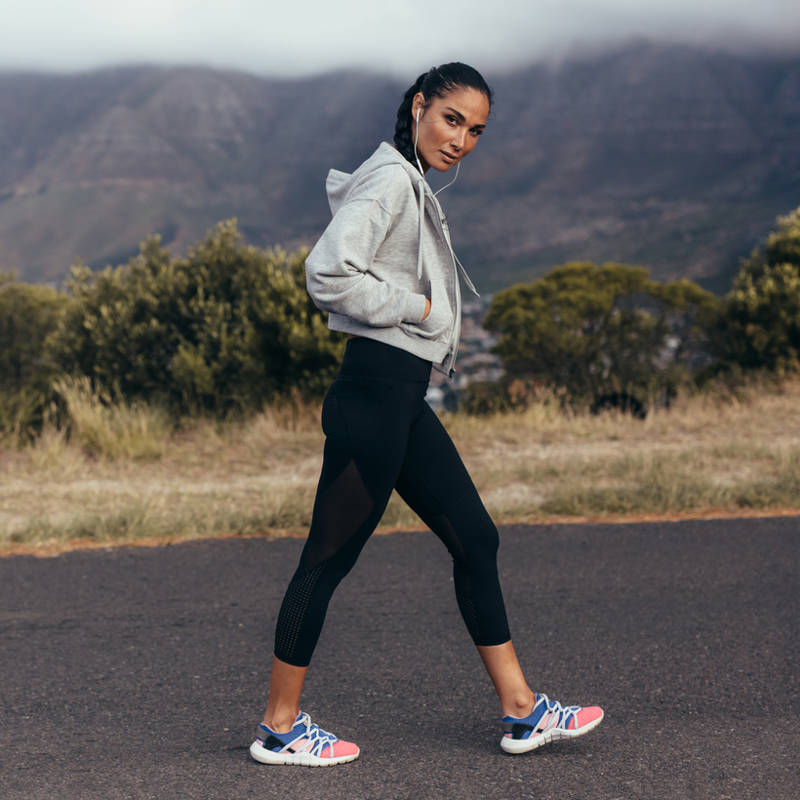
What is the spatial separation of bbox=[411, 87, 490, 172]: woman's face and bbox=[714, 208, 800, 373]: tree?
11764 millimetres

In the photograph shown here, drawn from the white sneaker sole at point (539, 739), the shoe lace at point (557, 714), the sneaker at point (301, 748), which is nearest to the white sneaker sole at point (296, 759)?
the sneaker at point (301, 748)

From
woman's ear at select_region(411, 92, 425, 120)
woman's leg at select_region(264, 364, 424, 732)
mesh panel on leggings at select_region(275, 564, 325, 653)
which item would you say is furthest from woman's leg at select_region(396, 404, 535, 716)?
woman's ear at select_region(411, 92, 425, 120)

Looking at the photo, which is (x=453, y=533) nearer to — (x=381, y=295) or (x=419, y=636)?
(x=381, y=295)

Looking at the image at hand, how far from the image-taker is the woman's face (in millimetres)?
2633

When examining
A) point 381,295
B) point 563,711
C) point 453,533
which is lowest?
point 563,711

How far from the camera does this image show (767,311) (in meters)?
13.6

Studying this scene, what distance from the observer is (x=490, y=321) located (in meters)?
17.4

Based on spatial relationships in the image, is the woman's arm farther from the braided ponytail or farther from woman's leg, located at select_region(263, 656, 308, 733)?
woman's leg, located at select_region(263, 656, 308, 733)

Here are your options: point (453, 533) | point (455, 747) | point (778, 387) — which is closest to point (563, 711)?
point (455, 747)

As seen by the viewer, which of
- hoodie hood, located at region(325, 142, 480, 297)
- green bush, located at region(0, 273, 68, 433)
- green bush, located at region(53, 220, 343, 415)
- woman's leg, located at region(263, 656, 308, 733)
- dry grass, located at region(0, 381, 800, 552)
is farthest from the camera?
green bush, located at region(0, 273, 68, 433)

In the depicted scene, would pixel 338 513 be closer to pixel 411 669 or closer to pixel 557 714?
pixel 557 714

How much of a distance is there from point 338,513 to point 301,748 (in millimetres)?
713

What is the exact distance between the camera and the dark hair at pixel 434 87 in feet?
8.67

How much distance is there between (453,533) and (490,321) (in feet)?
48.8
